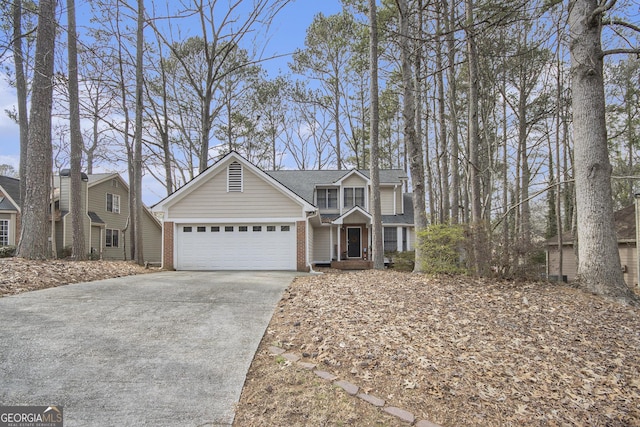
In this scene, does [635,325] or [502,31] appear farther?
[502,31]

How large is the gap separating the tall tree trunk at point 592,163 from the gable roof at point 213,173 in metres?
8.58

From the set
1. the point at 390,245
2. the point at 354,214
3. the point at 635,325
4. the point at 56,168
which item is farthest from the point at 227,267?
the point at 56,168

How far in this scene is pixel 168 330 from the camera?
505 centimetres

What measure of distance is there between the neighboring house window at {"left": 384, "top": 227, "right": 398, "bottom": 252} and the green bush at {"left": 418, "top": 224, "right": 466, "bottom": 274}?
1024cm

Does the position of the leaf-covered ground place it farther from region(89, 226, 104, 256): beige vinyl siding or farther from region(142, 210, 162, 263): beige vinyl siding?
region(142, 210, 162, 263): beige vinyl siding

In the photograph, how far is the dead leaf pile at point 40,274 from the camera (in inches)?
289

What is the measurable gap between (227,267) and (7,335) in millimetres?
8875

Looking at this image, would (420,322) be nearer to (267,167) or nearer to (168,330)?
(168,330)

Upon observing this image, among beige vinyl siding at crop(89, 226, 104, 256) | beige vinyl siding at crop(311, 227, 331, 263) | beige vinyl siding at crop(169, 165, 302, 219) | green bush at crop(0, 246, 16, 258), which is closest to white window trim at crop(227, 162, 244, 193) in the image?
beige vinyl siding at crop(169, 165, 302, 219)

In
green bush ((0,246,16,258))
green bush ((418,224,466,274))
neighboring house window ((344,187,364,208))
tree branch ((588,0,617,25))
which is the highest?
tree branch ((588,0,617,25))

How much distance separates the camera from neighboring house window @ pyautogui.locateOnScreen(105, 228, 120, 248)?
912 inches

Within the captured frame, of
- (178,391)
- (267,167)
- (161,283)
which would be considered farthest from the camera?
(267,167)
